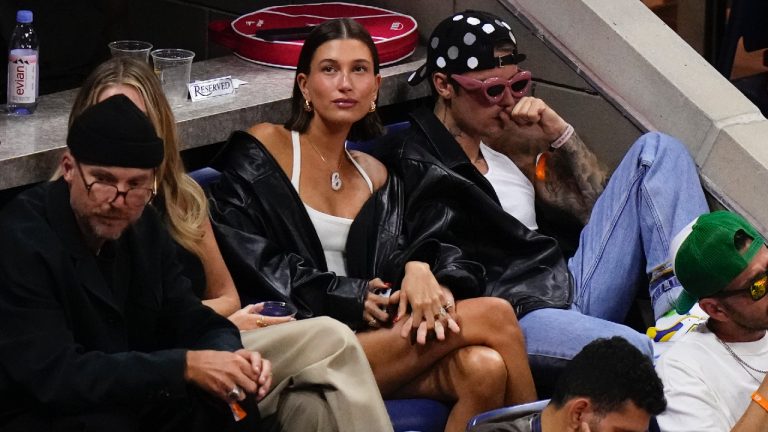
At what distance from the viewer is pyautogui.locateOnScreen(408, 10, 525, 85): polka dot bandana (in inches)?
179

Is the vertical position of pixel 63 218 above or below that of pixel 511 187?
above

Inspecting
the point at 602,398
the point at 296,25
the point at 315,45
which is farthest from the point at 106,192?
the point at 296,25

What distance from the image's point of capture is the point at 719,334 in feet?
12.3

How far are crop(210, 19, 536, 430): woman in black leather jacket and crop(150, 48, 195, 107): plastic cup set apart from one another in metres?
0.46

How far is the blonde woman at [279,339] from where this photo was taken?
11.1 ft

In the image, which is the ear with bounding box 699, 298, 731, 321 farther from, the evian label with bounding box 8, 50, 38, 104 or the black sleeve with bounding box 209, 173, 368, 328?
the evian label with bounding box 8, 50, 38, 104

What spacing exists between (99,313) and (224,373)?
1.07 feet

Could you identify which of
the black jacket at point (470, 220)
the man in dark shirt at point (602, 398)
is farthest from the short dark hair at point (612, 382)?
the black jacket at point (470, 220)

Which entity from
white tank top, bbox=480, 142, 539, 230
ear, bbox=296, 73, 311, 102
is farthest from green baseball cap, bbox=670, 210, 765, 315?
ear, bbox=296, 73, 311, 102

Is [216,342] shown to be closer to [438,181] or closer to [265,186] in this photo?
[265,186]

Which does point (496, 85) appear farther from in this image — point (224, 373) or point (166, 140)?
point (224, 373)

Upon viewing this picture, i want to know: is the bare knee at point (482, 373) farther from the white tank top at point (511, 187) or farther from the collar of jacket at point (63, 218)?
the collar of jacket at point (63, 218)

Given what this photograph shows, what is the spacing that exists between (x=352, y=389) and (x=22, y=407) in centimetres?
83

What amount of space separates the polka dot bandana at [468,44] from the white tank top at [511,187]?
33 cm
